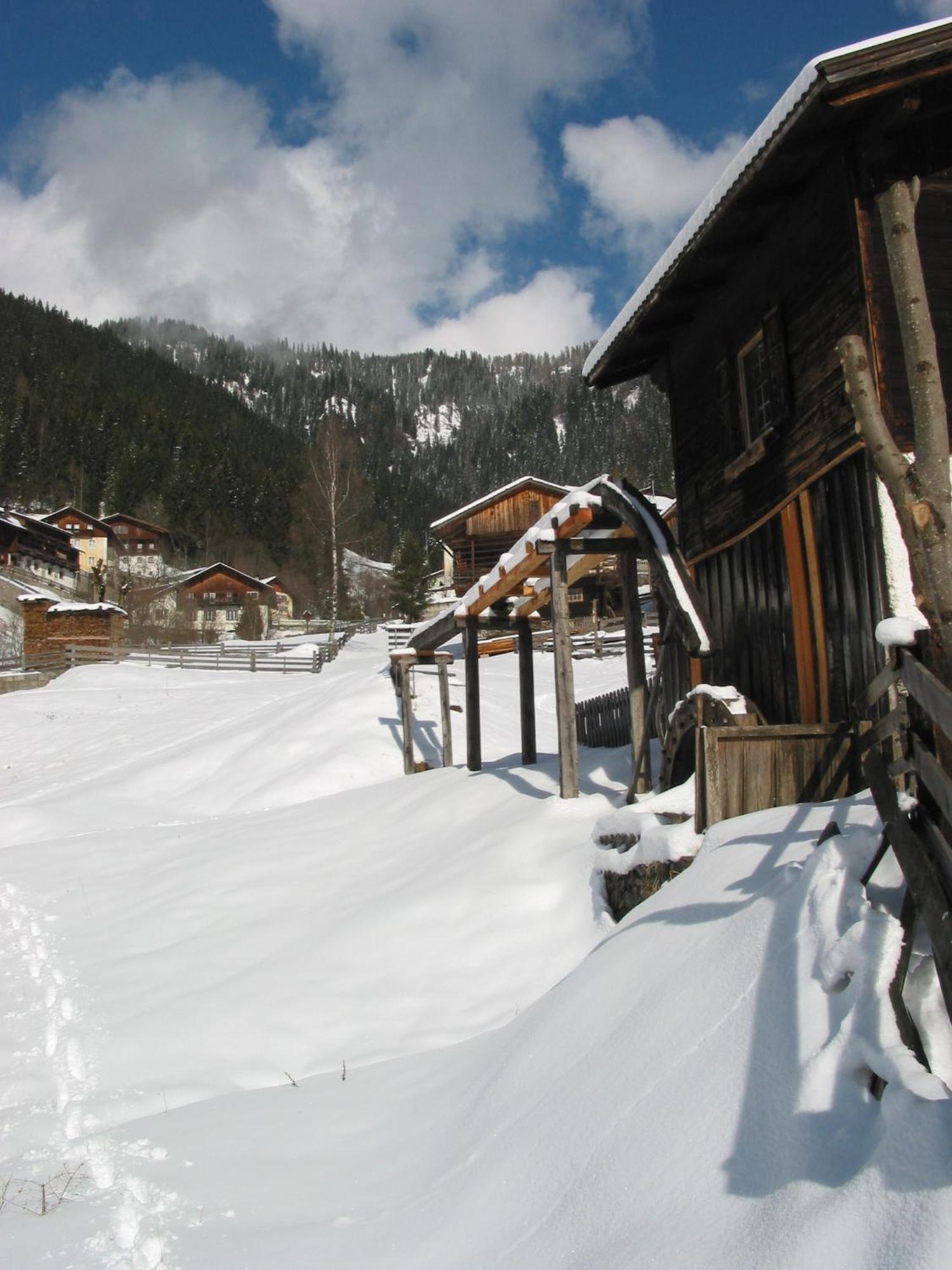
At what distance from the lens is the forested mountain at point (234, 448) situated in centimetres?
8388

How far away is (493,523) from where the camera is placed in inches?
1630

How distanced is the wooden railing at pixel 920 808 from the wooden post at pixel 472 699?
8755mm

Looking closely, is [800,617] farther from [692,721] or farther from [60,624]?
[60,624]

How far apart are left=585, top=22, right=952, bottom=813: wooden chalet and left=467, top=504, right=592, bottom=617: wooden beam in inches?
57.9

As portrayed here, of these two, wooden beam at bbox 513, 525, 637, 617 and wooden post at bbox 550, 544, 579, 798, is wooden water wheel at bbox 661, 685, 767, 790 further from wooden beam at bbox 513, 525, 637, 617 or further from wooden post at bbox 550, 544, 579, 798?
wooden beam at bbox 513, 525, 637, 617

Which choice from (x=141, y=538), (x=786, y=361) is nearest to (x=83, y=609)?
(x=786, y=361)

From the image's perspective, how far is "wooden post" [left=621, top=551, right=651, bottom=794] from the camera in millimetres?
8484

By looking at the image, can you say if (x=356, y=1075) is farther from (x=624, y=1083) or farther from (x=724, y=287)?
(x=724, y=287)

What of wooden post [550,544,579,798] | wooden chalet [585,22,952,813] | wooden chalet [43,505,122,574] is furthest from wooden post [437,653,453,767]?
wooden chalet [43,505,122,574]

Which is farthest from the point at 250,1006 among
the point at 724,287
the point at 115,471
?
the point at 115,471

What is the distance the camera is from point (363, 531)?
8406 cm

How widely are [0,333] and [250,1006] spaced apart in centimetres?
11072

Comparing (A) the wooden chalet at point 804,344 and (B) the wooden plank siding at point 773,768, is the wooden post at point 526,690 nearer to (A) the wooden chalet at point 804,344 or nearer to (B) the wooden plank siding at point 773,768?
(A) the wooden chalet at point 804,344

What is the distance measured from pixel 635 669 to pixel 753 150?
14.1ft
